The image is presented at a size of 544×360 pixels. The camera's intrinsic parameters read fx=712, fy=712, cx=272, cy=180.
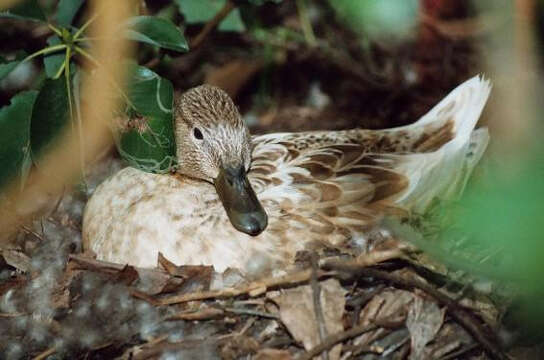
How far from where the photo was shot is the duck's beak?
2.35m

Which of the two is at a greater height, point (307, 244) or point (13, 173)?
point (13, 173)

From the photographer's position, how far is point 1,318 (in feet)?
7.85

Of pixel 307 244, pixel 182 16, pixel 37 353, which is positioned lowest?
pixel 37 353

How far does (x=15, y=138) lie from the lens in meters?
2.47

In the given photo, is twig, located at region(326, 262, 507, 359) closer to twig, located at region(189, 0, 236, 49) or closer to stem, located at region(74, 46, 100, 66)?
stem, located at region(74, 46, 100, 66)

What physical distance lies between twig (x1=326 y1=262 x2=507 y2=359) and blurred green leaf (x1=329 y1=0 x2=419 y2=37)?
1258mm

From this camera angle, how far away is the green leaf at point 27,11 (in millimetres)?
2432

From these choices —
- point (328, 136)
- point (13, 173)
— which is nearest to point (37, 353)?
point (13, 173)

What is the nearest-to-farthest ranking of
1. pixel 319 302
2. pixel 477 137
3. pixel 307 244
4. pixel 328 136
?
pixel 319 302 < pixel 307 244 < pixel 477 137 < pixel 328 136

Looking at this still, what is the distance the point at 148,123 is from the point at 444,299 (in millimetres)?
1157

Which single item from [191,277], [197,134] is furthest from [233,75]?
[191,277]

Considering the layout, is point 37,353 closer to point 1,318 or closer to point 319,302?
point 1,318

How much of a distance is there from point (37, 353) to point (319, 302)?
922 mm

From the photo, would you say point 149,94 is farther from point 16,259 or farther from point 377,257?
point 377,257
